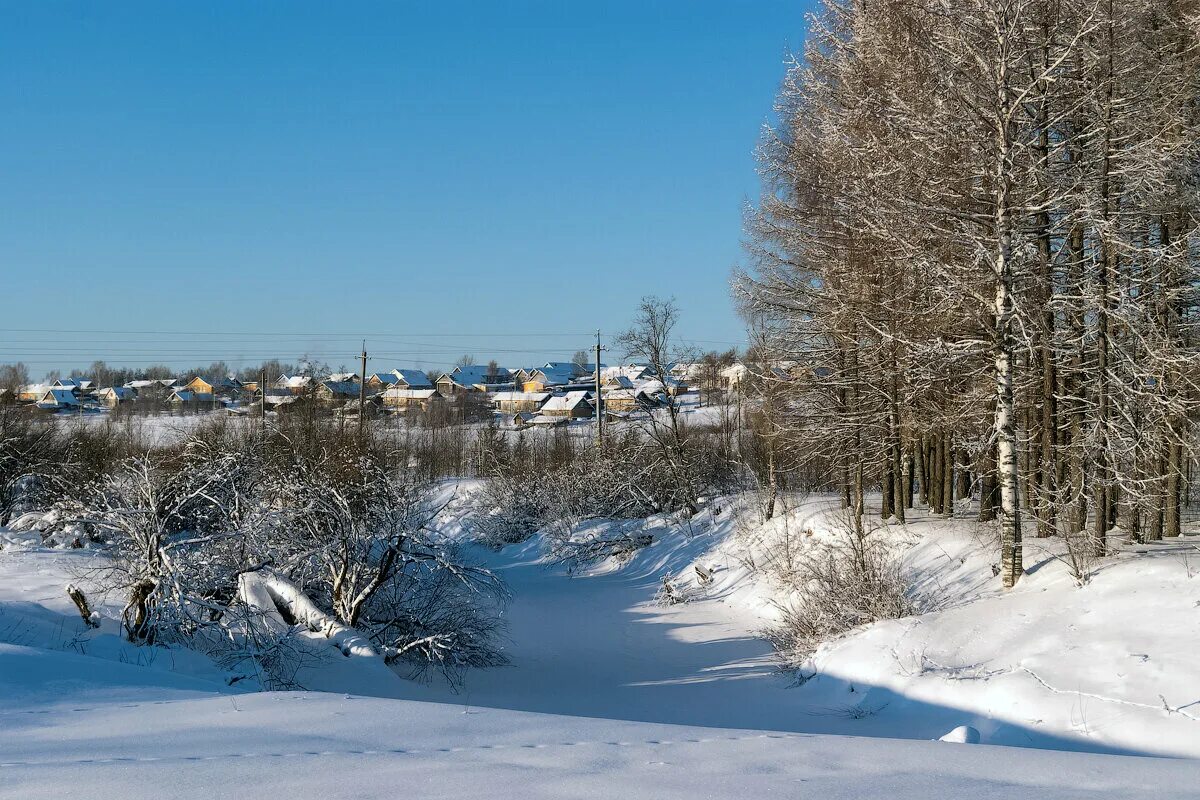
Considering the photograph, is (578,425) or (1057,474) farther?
(578,425)

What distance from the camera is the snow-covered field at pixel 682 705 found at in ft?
16.8

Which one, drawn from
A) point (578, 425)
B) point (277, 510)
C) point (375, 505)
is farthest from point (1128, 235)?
point (578, 425)

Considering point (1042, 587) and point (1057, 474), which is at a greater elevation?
point (1057, 474)

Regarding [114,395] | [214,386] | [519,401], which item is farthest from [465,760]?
[214,386]

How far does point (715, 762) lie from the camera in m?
5.62

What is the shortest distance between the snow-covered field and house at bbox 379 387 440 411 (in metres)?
66.0

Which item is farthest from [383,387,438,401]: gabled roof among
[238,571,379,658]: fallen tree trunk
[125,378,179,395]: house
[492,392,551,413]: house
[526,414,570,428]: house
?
[238,571,379,658]: fallen tree trunk

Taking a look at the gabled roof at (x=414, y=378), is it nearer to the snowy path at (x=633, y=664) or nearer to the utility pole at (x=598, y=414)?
the utility pole at (x=598, y=414)

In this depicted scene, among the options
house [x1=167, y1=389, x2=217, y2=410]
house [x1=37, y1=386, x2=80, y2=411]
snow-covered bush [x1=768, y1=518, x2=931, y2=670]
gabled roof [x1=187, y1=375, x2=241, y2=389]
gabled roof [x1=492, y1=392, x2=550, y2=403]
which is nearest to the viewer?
snow-covered bush [x1=768, y1=518, x2=931, y2=670]

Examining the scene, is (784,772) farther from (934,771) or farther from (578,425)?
(578,425)

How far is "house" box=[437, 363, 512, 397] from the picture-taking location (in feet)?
332

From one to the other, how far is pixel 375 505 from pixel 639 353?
59.3 ft

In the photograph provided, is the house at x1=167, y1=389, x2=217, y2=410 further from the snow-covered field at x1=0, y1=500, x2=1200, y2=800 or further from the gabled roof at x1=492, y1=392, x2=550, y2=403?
the snow-covered field at x1=0, y1=500, x2=1200, y2=800

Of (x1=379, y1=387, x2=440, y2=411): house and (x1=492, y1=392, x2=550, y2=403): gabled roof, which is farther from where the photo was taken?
(x1=379, y1=387, x2=440, y2=411): house
